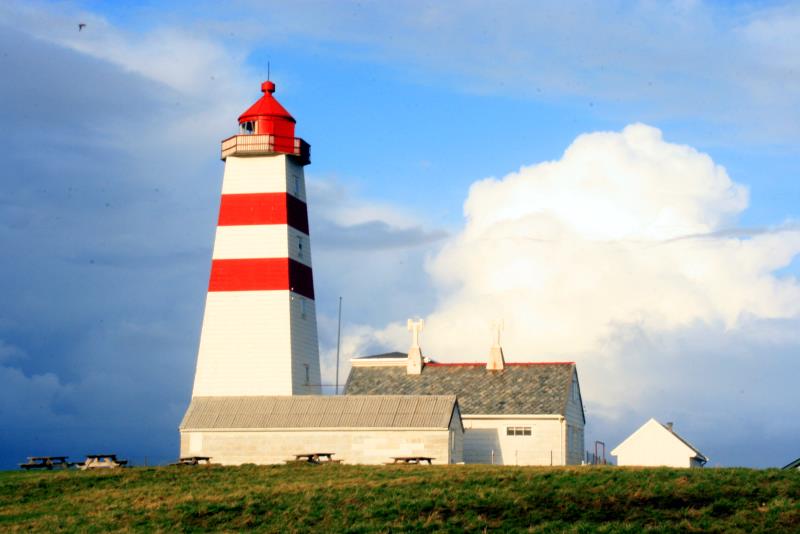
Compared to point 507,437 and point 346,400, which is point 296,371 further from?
point 507,437

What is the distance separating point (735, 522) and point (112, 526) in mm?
19874

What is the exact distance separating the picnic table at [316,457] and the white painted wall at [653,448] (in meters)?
13.9

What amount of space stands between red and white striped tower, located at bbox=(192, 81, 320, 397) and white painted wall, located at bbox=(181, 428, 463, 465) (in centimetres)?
248

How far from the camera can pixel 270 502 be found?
43625 mm

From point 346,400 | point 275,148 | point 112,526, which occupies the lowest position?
point 112,526

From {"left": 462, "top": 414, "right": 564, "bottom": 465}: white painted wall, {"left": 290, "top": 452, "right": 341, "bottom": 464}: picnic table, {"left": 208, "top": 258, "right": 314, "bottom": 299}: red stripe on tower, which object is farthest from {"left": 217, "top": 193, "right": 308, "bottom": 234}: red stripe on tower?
{"left": 462, "top": 414, "right": 564, "bottom": 465}: white painted wall

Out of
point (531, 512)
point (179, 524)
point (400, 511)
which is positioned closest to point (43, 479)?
point (179, 524)

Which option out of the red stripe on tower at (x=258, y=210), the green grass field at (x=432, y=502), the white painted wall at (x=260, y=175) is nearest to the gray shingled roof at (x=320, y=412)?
the green grass field at (x=432, y=502)

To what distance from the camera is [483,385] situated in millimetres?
63656

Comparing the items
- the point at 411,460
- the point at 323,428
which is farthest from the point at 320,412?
the point at 411,460

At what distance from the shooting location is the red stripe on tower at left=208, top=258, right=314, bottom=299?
6059 cm

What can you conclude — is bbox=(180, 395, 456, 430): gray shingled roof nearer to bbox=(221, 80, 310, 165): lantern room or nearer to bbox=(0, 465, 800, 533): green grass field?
bbox=(0, 465, 800, 533): green grass field

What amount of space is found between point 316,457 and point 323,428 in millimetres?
2382

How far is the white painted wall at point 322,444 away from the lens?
56469 millimetres
